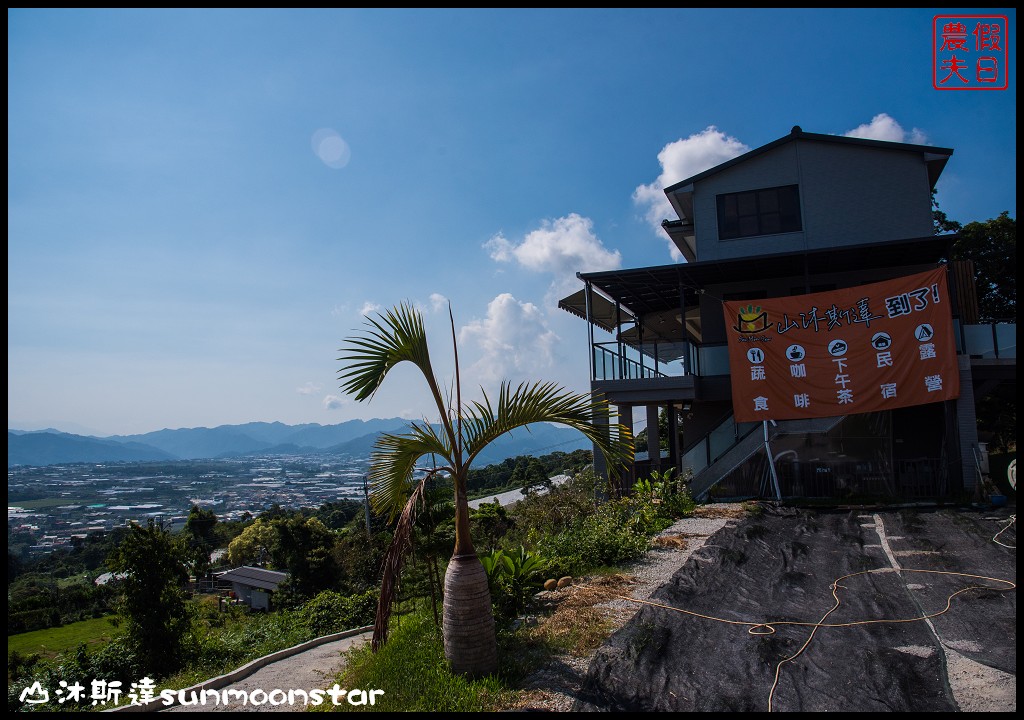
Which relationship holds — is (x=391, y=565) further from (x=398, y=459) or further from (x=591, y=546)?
(x=591, y=546)

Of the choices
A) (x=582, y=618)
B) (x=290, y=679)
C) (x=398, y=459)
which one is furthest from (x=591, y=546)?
(x=398, y=459)

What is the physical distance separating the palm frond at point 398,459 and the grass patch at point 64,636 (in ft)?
77.6

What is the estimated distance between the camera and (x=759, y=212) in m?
17.0

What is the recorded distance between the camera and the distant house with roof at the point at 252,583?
119 feet

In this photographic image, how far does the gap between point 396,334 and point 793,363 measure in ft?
37.3

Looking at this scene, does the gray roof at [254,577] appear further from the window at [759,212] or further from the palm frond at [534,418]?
the palm frond at [534,418]

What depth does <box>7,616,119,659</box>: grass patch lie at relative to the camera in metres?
22.9

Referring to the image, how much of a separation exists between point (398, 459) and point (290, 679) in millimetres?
3582

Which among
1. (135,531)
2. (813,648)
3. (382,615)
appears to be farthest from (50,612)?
(813,648)

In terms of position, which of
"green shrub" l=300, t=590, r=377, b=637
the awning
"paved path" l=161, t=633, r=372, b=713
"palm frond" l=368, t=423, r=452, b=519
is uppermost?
the awning

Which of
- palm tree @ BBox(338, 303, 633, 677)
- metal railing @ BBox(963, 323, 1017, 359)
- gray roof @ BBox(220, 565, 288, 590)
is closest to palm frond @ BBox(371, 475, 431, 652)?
palm tree @ BBox(338, 303, 633, 677)

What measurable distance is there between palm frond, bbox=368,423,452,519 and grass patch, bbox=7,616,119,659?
2366cm

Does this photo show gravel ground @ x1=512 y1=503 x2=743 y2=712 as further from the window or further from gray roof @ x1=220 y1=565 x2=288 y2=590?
gray roof @ x1=220 y1=565 x2=288 y2=590

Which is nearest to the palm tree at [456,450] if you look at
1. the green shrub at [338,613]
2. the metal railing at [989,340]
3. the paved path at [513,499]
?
the paved path at [513,499]
